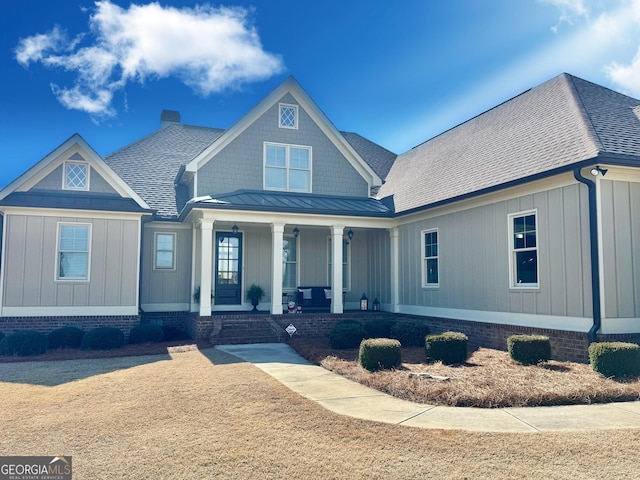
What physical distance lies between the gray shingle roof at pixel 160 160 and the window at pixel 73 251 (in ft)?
8.44

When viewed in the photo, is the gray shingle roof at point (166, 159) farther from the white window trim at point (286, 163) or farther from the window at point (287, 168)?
the window at point (287, 168)

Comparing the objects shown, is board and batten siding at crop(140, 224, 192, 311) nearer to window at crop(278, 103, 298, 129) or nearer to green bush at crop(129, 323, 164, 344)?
green bush at crop(129, 323, 164, 344)

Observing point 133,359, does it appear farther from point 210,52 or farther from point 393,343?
point 210,52

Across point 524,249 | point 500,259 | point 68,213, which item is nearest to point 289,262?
point 68,213

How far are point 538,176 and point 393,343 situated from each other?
464 cm

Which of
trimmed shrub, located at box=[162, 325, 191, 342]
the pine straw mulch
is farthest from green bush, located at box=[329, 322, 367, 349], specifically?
trimmed shrub, located at box=[162, 325, 191, 342]

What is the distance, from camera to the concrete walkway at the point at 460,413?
229 inches

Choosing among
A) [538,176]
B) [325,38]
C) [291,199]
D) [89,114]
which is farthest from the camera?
[89,114]

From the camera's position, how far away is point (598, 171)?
9.43 metres

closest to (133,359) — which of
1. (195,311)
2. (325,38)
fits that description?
(195,311)

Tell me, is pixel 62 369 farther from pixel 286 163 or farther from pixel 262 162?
pixel 286 163

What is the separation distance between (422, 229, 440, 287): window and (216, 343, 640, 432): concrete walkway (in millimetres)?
6817

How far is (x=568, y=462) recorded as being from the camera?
15.3 feet

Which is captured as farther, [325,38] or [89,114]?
[89,114]
